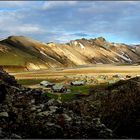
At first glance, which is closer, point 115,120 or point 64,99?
point 115,120

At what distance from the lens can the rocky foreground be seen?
106 ft

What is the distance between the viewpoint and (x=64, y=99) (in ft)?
158

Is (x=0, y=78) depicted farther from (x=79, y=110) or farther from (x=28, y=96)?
(x=79, y=110)

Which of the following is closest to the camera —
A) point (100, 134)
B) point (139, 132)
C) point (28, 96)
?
point (100, 134)

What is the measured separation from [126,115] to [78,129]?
6700mm

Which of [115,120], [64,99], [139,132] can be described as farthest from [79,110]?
[64,99]

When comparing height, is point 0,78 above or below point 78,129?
above

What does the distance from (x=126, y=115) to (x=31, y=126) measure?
359 inches

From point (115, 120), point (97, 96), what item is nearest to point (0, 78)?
point (97, 96)

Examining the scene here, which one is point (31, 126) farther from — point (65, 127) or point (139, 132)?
point (139, 132)

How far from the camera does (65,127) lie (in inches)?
1289

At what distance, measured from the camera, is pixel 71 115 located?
35719mm

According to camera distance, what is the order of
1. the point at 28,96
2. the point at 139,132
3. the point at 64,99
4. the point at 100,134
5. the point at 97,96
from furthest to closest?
the point at 64,99 < the point at 97,96 < the point at 28,96 < the point at 139,132 < the point at 100,134

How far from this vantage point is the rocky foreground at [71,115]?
32.2 m
